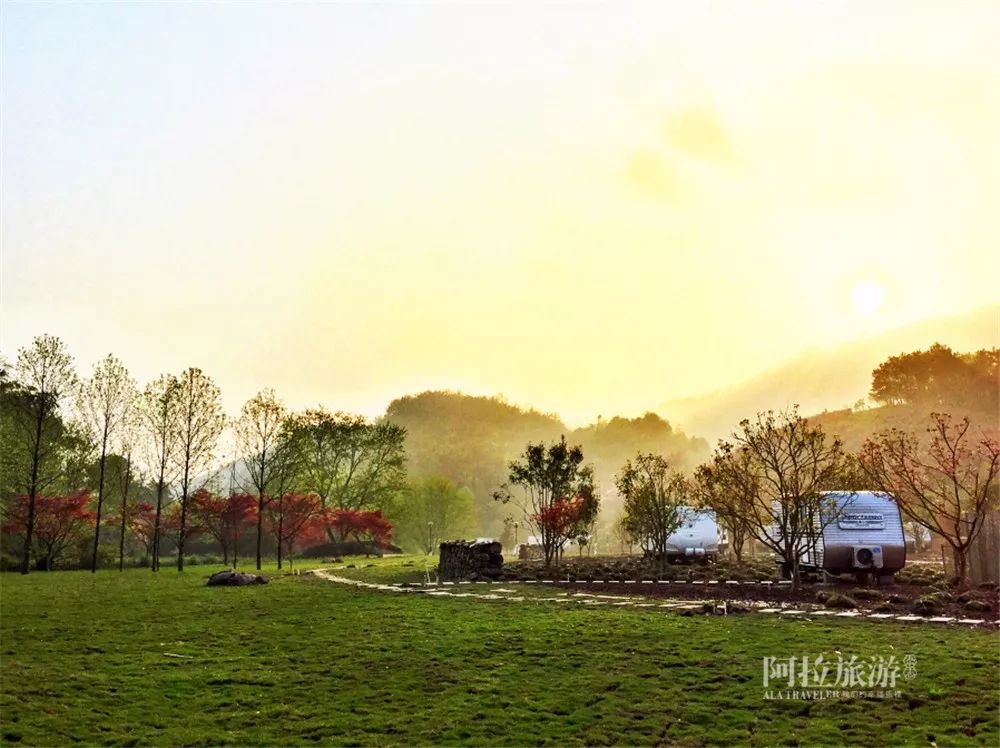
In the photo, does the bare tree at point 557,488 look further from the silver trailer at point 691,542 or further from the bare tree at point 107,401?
the bare tree at point 107,401

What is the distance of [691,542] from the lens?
35.0m

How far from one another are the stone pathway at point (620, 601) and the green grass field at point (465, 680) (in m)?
0.98

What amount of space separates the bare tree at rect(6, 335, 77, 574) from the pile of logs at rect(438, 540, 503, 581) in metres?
22.6

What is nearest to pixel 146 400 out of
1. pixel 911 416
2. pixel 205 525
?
pixel 205 525

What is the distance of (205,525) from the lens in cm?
4644

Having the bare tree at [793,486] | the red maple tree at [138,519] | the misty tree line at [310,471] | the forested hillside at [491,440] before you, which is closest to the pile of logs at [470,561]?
the misty tree line at [310,471]

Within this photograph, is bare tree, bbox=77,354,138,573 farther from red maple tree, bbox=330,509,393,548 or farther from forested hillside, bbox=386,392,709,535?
forested hillside, bbox=386,392,709,535

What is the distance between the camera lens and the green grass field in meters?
8.20

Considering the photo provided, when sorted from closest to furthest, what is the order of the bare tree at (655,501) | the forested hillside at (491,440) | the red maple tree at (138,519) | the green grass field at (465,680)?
the green grass field at (465,680) → the bare tree at (655,501) → the red maple tree at (138,519) → the forested hillside at (491,440)

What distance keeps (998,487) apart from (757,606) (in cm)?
2548

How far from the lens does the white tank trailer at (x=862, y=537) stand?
70.4 ft

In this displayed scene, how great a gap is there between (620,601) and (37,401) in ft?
110

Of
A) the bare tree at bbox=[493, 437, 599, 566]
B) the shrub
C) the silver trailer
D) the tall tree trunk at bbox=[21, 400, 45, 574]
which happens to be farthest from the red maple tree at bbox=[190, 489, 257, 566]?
the shrub

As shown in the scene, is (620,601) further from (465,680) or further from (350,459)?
(350,459)
